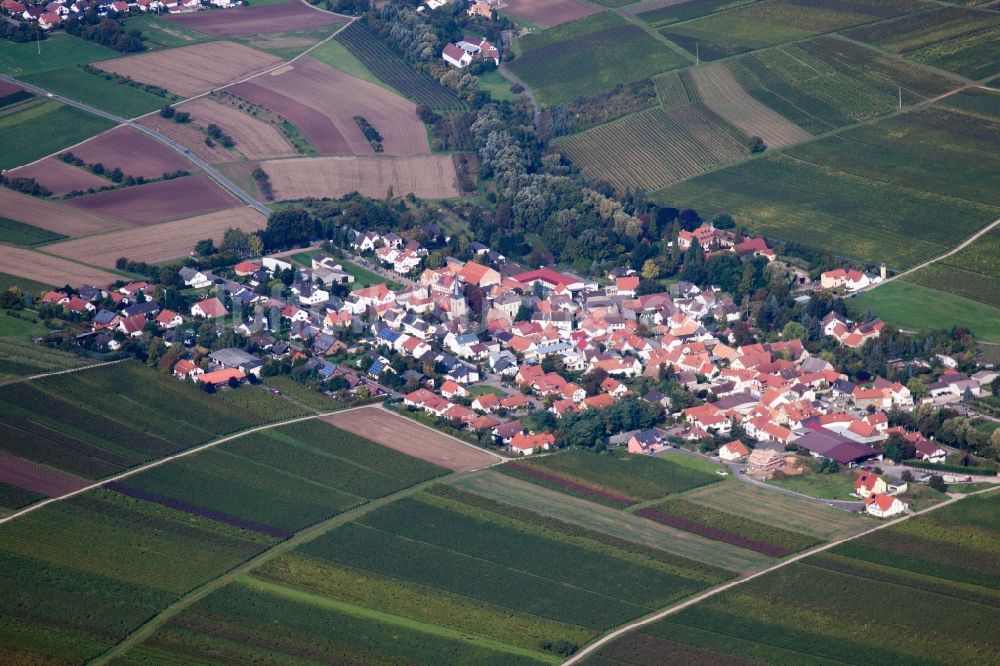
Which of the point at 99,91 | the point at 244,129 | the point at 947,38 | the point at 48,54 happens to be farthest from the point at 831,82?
the point at 48,54

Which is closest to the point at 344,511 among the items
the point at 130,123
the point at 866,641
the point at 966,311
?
the point at 866,641

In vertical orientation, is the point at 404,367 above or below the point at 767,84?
below

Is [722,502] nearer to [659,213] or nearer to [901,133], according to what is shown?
[659,213]

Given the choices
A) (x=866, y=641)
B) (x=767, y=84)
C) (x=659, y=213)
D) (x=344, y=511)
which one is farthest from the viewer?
(x=767, y=84)

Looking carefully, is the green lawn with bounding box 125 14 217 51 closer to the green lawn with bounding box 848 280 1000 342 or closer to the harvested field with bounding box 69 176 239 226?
the harvested field with bounding box 69 176 239 226

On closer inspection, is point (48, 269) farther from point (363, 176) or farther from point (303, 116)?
point (303, 116)

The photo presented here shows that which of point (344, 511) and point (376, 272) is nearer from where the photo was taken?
point (344, 511)

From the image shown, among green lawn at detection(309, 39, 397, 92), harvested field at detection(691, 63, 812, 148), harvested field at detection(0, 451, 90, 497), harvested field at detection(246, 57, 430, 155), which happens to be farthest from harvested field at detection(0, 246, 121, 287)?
harvested field at detection(691, 63, 812, 148)
